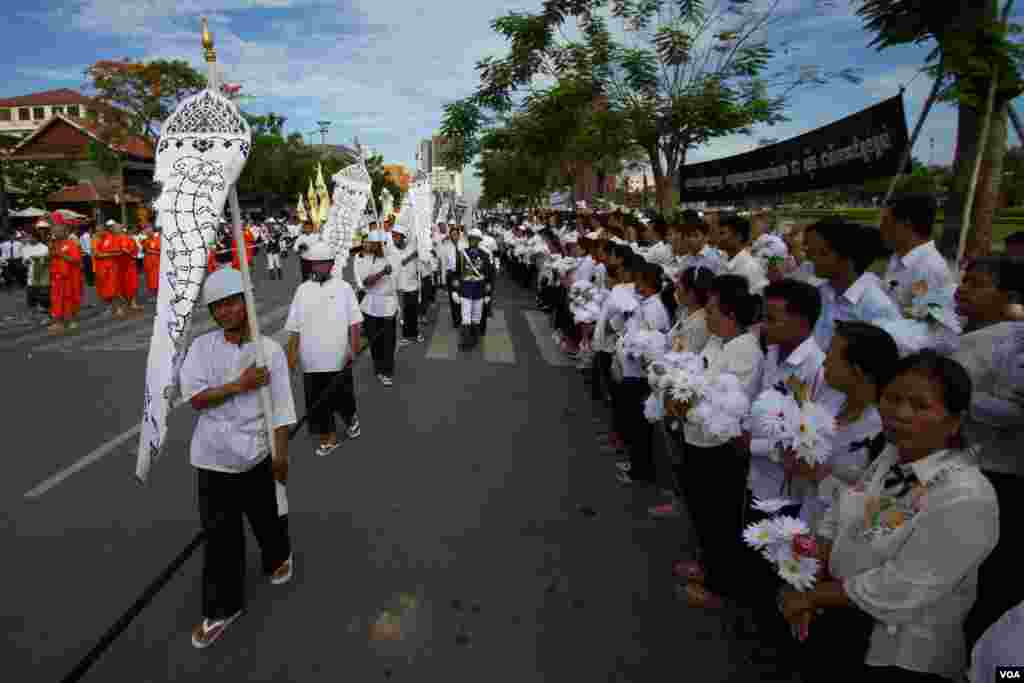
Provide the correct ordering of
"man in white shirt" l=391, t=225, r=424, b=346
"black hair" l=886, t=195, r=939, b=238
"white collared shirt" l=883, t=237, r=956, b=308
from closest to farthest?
1. "white collared shirt" l=883, t=237, r=956, b=308
2. "black hair" l=886, t=195, r=939, b=238
3. "man in white shirt" l=391, t=225, r=424, b=346

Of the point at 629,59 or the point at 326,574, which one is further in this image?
the point at 629,59

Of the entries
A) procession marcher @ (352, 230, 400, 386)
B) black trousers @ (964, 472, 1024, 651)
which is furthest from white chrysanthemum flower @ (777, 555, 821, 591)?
procession marcher @ (352, 230, 400, 386)

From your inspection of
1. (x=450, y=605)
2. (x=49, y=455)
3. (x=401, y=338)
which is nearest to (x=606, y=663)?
(x=450, y=605)

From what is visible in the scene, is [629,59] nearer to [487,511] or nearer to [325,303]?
[325,303]

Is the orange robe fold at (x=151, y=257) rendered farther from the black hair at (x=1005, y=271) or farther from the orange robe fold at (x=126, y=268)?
the black hair at (x=1005, y=271)

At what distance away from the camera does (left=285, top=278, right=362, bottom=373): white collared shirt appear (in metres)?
5.79

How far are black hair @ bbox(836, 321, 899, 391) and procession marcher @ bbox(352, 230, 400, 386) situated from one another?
6.50 m

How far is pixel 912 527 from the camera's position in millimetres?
1897

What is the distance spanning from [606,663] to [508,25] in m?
9.50

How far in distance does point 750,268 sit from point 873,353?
11.0 feet

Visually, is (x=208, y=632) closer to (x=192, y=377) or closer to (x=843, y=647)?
(x=192, y=377)

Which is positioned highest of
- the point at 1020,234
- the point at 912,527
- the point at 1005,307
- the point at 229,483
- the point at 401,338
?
the point at 1020,234

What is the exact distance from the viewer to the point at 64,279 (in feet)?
42.2

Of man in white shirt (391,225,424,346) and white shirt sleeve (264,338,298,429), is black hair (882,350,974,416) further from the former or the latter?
man in white shirt (391,225,424,346)
